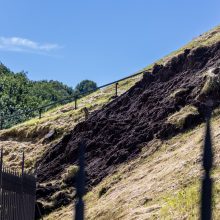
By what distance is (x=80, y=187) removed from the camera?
671 inches

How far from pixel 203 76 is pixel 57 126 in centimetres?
872

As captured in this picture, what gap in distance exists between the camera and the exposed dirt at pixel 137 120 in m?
17.2

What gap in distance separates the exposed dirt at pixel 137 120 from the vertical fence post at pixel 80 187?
19 cm

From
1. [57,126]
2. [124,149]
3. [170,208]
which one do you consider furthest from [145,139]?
[57,126]

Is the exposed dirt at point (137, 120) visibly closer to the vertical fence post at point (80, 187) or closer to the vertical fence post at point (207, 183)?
the vertical fence post at point (80, 187)

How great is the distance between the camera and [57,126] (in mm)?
25344

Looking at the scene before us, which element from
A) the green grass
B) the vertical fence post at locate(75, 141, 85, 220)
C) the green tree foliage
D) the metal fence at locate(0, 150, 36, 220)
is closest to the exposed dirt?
the vertical fence post at locate(75, 141, 85, 220)

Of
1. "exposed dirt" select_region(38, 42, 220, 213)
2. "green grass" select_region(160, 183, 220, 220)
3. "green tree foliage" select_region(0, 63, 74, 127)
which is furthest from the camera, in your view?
"green tree foliage" select_region(0, 63, 74, 127)

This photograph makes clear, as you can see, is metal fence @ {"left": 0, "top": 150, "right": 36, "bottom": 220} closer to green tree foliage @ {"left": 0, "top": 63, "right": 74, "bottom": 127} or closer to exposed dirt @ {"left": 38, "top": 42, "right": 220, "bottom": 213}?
exposed dirt @ {"left": 38, "top": 42, "right": 220, "bottom": 213}

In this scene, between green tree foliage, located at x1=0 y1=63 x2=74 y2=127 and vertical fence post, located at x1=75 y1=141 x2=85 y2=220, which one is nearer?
vertical fence post, located at x1=75 y1=141 x2=85 y2=220

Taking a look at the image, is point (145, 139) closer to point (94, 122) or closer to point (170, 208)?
point (94, 122)

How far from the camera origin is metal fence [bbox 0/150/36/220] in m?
11.4

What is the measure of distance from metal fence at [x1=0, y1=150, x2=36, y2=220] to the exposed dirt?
305 centimetres

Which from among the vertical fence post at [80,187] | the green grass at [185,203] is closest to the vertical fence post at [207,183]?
the green grass at [185,203]
